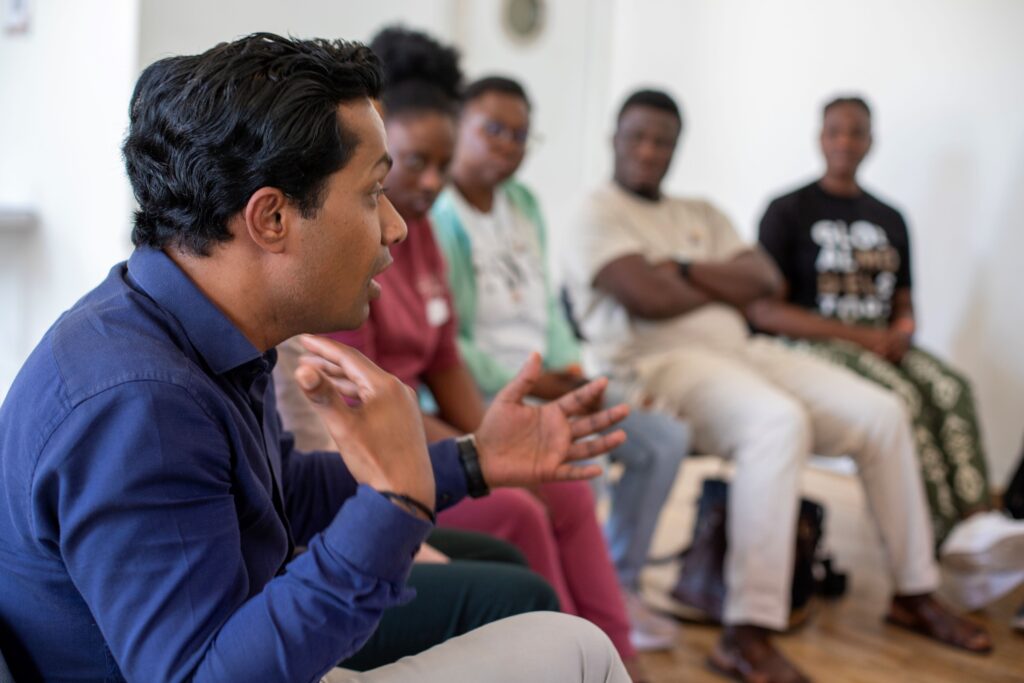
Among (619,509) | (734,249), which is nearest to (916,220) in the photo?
(734,249)

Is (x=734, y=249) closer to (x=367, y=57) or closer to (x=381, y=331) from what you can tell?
(x=381, y=331)

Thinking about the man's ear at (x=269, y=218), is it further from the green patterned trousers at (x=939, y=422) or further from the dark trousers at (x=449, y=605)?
the green patterned trousers at (x=939, y=422)

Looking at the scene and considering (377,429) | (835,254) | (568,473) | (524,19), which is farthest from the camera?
(524,19)

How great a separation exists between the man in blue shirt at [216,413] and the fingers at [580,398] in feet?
1.11

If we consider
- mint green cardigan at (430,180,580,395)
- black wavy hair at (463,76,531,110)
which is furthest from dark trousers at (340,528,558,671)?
black wavy hair at (463,76,531,110)

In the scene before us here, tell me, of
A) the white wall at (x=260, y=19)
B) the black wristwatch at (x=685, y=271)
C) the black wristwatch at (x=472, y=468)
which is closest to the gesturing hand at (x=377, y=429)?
the black wristwatch at (x=472, y=468)

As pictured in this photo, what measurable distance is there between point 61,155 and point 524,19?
2234 millimetres

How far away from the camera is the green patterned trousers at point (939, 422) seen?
2990 mm

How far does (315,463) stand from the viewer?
1291 mm

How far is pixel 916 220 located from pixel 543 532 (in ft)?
10.2

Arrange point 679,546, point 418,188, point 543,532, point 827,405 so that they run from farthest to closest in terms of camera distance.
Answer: point 679,546 < point 827,405 < point 418,188 < point 543,532

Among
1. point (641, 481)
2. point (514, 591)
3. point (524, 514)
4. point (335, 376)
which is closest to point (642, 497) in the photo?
point (641, 481)

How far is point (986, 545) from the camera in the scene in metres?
2.71

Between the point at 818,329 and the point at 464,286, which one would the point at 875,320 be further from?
the point at 464,286
